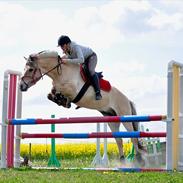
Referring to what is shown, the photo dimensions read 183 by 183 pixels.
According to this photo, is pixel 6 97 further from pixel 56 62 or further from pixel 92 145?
pixel 92 145

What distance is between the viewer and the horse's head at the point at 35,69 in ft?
28.9

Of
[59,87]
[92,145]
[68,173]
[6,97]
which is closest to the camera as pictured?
[68,173]

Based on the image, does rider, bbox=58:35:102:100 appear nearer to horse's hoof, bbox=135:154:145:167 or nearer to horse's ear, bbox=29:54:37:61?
horse's ear, bbox=29:54:37:61

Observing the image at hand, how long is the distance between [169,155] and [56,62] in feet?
8.02

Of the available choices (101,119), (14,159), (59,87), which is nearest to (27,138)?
(14,159)

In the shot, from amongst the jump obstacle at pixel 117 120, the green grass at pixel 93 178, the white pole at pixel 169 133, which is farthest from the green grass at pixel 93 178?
the jump obstacle at pixel 117 120

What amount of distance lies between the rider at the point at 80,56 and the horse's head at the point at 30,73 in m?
0.46

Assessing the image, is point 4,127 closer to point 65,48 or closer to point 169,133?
point 65,48

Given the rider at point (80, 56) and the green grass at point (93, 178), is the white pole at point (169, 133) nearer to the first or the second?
the green grass at point (93, 178)

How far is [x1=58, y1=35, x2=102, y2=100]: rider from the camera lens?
8.73 meters

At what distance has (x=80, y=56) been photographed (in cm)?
870

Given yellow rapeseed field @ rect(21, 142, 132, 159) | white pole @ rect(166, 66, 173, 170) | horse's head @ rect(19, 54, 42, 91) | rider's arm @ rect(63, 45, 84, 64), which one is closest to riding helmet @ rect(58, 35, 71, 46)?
rider's arm @ rect(63, 45, 84, 64)

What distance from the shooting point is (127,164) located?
32.2ft

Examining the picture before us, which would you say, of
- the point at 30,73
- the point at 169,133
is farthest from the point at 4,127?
the point at 169,133
